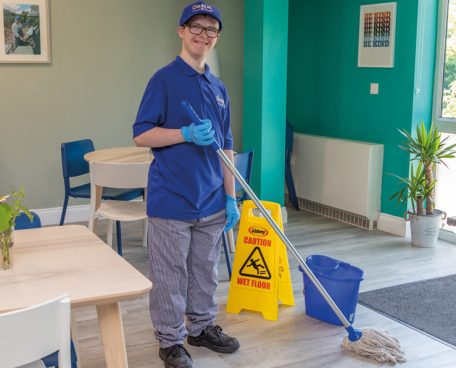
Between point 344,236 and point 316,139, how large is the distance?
1115 millimetres

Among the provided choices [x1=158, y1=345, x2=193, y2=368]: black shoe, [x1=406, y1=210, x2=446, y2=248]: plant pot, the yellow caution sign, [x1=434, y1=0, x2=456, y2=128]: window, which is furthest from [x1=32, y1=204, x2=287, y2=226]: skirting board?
[x1=158, y1=345, x2=193, y2=368]: black shoe

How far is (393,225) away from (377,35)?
1.58 m

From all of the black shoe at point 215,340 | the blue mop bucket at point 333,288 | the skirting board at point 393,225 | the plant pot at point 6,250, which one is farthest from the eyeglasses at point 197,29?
the skirting board at point 393,225

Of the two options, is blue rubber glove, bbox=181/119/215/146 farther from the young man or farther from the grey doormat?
the grey doormat

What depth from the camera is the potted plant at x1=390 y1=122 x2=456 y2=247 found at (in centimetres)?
472

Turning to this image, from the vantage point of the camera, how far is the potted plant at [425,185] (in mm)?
4719

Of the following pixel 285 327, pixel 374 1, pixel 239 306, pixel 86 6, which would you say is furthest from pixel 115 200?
pixel 374 1

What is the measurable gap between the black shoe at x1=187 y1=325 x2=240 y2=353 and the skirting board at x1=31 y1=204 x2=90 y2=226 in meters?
2.64

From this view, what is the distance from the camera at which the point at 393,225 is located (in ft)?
16.9

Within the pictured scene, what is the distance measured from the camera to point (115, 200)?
14.0 ft

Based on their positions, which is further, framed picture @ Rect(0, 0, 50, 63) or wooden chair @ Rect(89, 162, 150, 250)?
framed picture @ Rect(0, 0, 50, 63)

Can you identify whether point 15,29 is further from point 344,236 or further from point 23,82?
point 344,236

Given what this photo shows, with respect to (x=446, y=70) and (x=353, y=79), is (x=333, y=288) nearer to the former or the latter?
(x=446, y=70)

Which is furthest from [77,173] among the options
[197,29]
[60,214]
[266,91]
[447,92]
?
[447,92]
